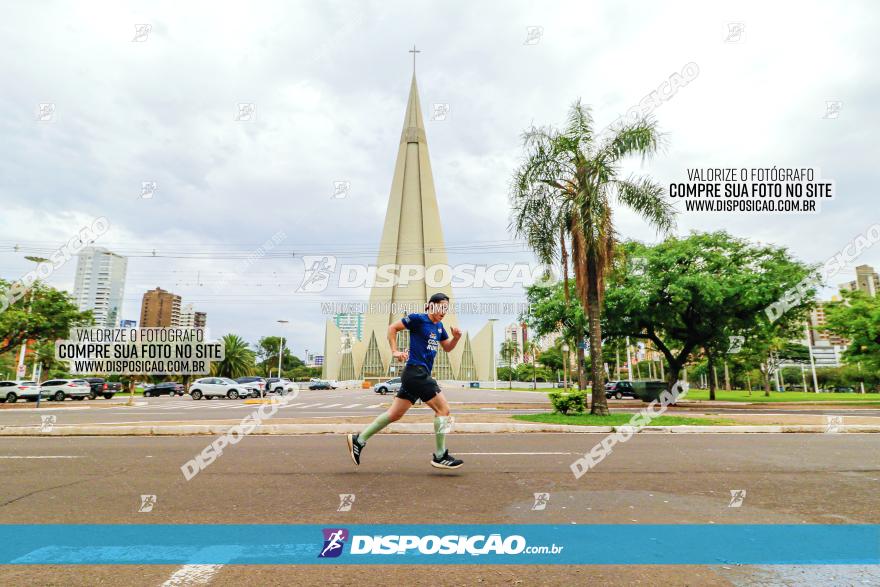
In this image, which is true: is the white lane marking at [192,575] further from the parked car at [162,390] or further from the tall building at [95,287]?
the tall building at [95,287]

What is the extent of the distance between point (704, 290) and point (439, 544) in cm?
2200

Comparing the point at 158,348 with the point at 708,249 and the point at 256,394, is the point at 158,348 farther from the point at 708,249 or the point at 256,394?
the point at 708,249

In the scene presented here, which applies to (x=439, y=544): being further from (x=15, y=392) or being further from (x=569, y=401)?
(x=15, y=392)

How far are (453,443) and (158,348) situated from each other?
34.4 m

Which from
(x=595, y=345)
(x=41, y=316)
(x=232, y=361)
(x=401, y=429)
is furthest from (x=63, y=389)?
(x=595, y=345)

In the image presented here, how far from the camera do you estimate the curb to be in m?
10.0

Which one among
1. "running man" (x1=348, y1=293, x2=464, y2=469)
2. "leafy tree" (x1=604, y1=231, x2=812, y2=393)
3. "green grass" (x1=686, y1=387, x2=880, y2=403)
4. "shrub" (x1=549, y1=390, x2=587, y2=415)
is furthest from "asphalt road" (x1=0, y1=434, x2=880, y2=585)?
"green grass" (x1=686, y1=387, x2=880, y2=403)

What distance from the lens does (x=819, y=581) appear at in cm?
263

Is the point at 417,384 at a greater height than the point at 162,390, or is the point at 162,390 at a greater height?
the point at 417,384

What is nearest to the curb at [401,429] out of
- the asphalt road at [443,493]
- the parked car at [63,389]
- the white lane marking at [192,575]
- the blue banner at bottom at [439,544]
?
the asphalt road at [443,493]

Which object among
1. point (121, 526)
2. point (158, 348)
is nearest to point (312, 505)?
point (121, 526)

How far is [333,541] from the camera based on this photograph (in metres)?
3.25

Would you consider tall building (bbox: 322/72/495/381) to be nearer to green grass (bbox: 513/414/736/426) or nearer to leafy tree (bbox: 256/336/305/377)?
leafy tree (bbox: 256/336/305/377)

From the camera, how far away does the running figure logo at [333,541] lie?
3.05 meters
